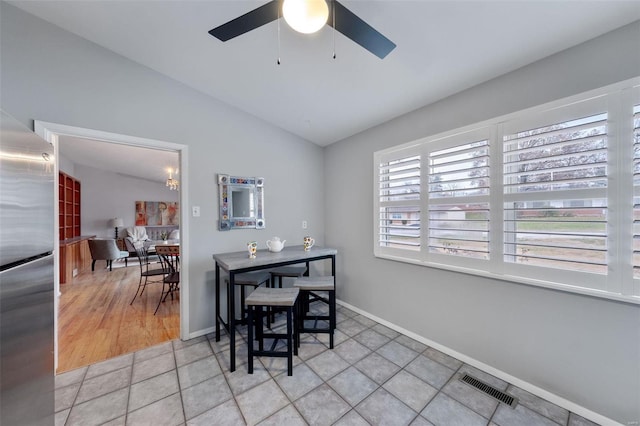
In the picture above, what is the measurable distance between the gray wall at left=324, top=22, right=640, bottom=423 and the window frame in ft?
0.22

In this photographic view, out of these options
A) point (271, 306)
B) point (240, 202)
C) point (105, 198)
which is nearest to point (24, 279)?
point (271, 306)

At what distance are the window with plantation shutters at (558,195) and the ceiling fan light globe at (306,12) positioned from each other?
164cm

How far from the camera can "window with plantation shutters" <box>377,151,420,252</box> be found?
2396 mm

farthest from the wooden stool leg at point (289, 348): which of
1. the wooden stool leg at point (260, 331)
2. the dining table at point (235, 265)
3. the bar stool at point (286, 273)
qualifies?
the bar stool at point (286, 273)

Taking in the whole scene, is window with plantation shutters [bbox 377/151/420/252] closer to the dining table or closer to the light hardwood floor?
the dining table

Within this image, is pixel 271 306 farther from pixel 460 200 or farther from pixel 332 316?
pixel 460 200

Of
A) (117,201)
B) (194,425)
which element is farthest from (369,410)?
(117,201)

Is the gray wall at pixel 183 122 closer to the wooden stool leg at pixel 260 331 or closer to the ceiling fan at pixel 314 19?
the wooden stool leg at pixel 260 331

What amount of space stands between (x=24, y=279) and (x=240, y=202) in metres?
1.98

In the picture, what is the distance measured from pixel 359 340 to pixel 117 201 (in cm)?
835

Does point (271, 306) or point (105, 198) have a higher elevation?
point (105, 198)

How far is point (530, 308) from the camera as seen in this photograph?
1677 mm

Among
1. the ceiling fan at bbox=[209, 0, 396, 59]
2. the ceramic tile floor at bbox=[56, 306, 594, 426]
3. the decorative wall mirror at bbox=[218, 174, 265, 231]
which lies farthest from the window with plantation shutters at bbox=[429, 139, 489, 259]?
the decorative wall mirror at bbox=[218, 174, 265, 231]

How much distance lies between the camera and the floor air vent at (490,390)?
159cm
